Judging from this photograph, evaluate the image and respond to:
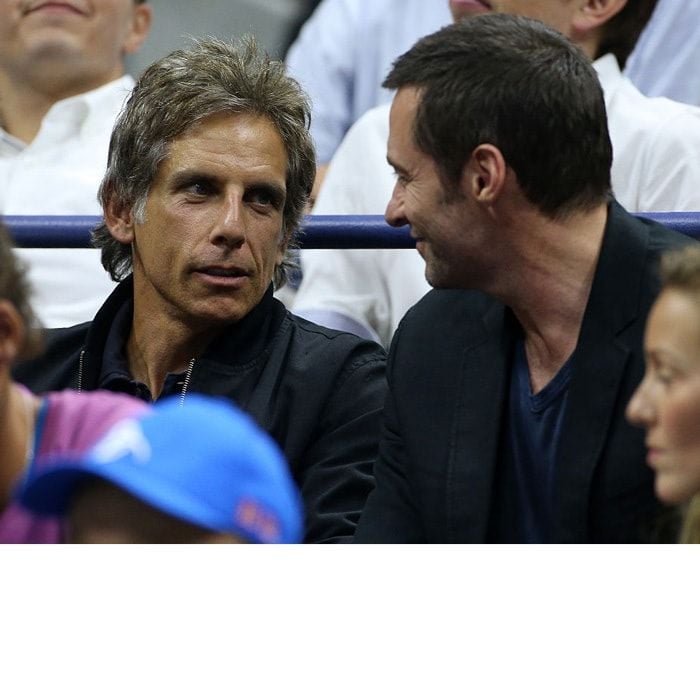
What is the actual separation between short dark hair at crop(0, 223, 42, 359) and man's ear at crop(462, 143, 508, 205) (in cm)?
53

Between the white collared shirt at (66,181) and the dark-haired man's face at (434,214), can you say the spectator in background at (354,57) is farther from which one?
the dark-haired man's face at (434,214)

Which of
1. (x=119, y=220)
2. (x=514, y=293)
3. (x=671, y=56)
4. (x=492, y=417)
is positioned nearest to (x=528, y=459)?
(x=492, y=417)

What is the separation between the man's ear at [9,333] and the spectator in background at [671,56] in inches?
59.2

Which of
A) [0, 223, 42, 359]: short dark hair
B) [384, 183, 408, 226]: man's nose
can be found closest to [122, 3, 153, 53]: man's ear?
[384, 183, 408, 226]: man's nose

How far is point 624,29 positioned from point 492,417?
828 millimetres

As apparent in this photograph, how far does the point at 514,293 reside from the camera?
1.58 metres

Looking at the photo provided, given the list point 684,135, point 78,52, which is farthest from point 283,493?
point 78,52

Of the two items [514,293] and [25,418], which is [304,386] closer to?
[514,293]

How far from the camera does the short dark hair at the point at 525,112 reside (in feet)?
5.08

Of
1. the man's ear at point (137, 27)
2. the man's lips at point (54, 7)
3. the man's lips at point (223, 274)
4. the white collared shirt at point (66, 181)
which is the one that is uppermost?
the man's lips at point (223, 274)

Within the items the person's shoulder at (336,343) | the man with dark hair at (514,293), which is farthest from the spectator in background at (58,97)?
the man with dark hair at (514,293)

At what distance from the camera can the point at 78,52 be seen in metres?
2.37

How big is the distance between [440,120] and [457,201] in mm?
81
